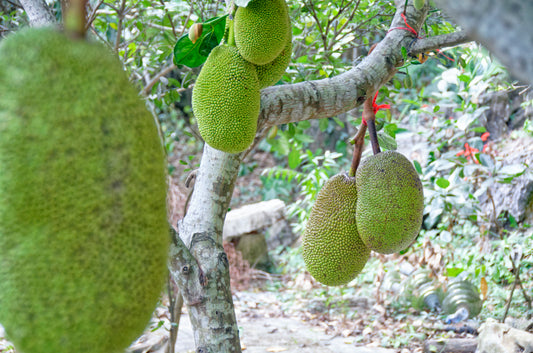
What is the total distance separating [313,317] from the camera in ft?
10.5

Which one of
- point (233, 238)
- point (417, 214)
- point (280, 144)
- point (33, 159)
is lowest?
point (233, 238)

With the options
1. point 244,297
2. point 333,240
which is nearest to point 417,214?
point 333,240

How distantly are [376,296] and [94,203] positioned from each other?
3.22 metres

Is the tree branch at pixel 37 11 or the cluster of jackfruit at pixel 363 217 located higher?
the tree branch at pixel 37 11

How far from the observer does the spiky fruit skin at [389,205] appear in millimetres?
1078

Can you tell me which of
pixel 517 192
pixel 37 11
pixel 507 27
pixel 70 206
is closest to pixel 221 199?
pixel 37 11

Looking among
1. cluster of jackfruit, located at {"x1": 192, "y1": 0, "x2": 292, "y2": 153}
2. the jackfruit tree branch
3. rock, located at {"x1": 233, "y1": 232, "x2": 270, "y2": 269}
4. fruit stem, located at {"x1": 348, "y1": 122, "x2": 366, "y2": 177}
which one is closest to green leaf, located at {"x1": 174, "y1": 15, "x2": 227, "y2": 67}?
cluster of jackfruit, located at {"x1": 192, "y1": 0, "x2": 292, "y2": 153}

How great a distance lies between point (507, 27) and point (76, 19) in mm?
269

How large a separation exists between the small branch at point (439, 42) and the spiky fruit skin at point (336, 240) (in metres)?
0.36

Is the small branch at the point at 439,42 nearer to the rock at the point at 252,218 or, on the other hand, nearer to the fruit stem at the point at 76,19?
the fruit stem at the point at 76,19

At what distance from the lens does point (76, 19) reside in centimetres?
33

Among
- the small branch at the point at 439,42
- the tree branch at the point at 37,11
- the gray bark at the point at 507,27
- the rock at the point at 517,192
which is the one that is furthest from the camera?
the rock at the point at 517,192

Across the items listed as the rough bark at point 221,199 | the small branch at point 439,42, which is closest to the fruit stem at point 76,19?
the rough bark at point 221,199

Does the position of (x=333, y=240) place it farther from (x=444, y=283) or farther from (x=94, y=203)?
(x=444, y=283)
